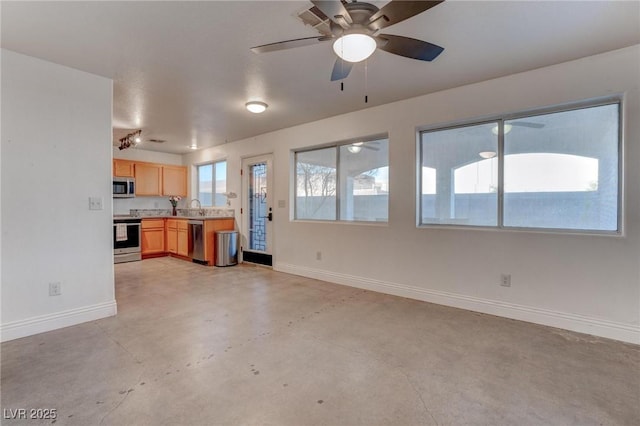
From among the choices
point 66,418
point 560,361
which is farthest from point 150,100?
point 560,361

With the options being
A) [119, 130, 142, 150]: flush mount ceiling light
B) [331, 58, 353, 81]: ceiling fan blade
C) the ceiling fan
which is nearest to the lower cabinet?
[119, 130, 142, 150]: flush mount ceiling light

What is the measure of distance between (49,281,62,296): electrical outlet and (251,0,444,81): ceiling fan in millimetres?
2747

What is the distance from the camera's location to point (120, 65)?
108 inches

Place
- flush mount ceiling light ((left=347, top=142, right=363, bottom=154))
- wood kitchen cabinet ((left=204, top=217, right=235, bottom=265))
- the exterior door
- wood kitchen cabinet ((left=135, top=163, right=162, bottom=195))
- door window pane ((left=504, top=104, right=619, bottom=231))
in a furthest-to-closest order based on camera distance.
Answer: wood kitchen cabinet ((left=135, top=163, right=162, bottom=195)), wood kitchen cabinet ((left=204, top=217, right=235, bottom=265)), the exterior door, flush mount ceiling light ((left=347, top=142, right=363, bottom=154)), door window pane ((left=504, top=104, right=619, bottom=231))

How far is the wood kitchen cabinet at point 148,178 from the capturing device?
21.0 ft

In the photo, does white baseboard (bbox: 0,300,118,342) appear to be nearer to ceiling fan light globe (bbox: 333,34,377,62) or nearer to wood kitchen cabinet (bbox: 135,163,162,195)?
ceiling fan light globe (bbox: 333,34,377,62)

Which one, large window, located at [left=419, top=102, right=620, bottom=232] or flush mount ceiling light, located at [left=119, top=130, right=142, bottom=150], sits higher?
flush mount ceiling light, located at [left=119, top=130, right=142, bottom=150]

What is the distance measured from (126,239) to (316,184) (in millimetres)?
3969

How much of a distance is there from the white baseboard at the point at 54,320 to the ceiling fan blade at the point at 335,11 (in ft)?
10.7

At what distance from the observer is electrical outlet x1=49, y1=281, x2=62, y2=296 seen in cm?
270

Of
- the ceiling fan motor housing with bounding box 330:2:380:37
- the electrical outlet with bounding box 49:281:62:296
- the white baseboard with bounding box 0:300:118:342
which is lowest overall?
the white baseboard with bounding box 0:300:118:342

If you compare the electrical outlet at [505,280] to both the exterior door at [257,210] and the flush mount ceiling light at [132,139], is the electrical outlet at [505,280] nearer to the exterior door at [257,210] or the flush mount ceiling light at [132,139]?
the exterior door at [257,210]

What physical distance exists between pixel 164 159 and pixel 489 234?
6840 mm

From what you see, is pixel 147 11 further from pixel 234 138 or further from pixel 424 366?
pixel 234 138
